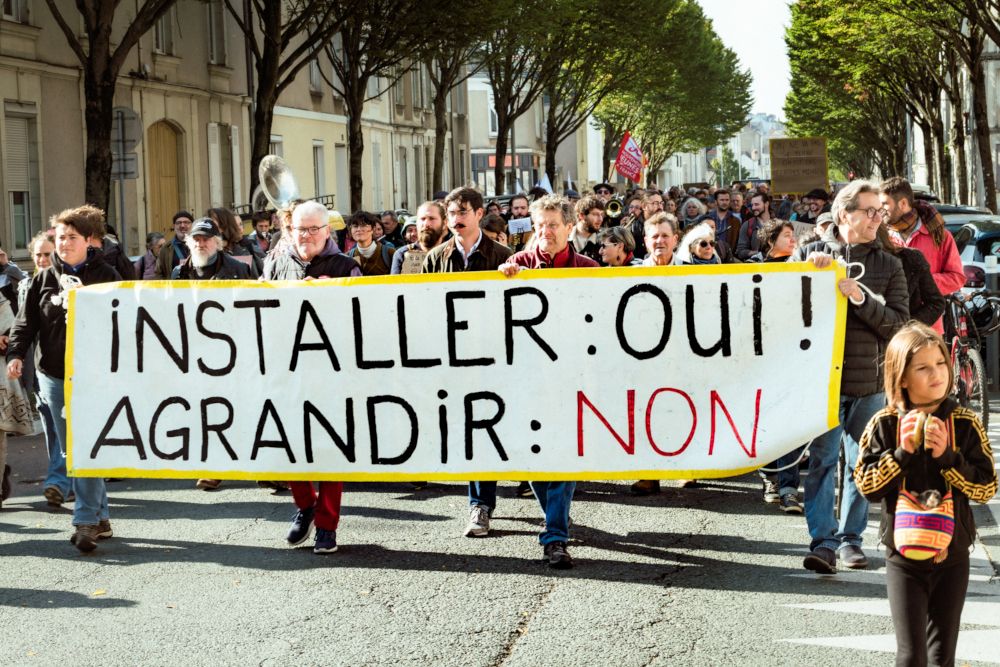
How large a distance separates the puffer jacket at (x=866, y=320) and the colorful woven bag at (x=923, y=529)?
97.5 inches

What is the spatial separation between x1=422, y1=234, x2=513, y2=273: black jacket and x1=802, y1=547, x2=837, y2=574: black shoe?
2.25m

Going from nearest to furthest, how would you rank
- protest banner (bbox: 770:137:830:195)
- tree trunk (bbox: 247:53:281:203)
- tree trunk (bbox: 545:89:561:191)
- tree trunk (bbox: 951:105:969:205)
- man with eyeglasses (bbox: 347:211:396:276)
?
man with eyeglasses (bbox: 347:211:396:276), tree trunk (bbox: 247:53:281:203), protest banner (bbox: 770:137:830:195), tree trunk (bbox: 951:105:969:205), tree trunk (bbox: 545:89:561:191)

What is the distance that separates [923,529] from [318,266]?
13.4ft

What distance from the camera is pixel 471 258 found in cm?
828

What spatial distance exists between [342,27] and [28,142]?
24.8 ft

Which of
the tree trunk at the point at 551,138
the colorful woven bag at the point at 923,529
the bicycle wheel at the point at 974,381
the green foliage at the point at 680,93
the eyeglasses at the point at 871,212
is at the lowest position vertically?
the bicycle wheel at the point at 974,381

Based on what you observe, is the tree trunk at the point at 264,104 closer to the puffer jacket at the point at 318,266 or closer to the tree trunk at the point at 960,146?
the puffer jacket at the point at 318,266

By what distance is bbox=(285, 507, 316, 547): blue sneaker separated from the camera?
8094 mm

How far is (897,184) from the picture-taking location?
898 cm

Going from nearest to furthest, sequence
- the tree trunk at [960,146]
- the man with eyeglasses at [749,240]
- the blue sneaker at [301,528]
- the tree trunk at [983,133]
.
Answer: the blue sneaker at [301,528] → the man with eyeglasses at [749,240] → the tree trunk at [983,133] → the tree trunk at [960,146]

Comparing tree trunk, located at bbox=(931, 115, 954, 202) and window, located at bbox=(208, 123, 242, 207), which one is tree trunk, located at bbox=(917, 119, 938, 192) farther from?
window, located at bbox=(208, 123, 242, 207)

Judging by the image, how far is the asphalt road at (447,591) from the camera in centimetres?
602

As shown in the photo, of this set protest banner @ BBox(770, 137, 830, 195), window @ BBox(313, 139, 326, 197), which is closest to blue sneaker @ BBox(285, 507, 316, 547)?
protest banner @ BBox(770, 137, 830, 195)

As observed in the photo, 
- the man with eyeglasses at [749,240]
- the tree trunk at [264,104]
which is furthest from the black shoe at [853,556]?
the tree trunk at [264,104]
